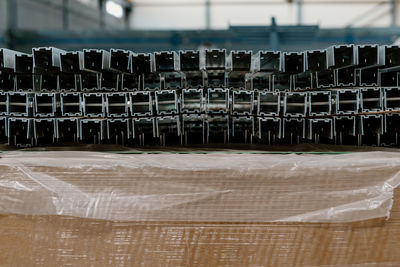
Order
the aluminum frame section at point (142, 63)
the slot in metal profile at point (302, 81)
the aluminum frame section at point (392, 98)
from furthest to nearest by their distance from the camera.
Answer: the slot in metal profile at point (302, 81) < the aluminum frame section at point (142, 63) < the aluminum frame section at point (392, 98)

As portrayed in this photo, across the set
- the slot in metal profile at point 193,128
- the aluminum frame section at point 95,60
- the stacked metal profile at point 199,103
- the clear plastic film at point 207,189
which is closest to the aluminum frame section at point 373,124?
the stacked metal profile at point 199,103

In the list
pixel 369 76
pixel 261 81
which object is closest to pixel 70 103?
pixel 261 81

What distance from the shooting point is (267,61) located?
5.52 ft

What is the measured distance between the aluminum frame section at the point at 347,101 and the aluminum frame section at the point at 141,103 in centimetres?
96

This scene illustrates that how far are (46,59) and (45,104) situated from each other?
27cm

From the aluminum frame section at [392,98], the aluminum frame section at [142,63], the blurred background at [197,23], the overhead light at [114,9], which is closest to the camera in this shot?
the aluminum frame section at [392,98]

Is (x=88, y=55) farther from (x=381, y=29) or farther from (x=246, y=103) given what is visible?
(x=381, y=29)

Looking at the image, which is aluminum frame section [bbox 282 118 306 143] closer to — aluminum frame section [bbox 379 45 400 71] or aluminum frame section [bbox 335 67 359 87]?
aluminum frame section [bbox 335 67 359 87]

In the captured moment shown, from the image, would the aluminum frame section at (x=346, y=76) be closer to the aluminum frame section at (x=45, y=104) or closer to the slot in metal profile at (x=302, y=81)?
the slot in metal profile at (x=302, y=81)

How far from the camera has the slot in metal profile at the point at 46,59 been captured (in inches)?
60.4

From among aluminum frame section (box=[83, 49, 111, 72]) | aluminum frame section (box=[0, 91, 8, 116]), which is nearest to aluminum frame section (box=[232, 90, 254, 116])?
aluminum frame section (box=[83, 49, 111, 72])

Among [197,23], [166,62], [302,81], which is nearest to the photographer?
[166,62]

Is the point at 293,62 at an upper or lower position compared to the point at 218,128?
upper

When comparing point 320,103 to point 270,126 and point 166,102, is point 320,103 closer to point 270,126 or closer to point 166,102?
point 270,126
